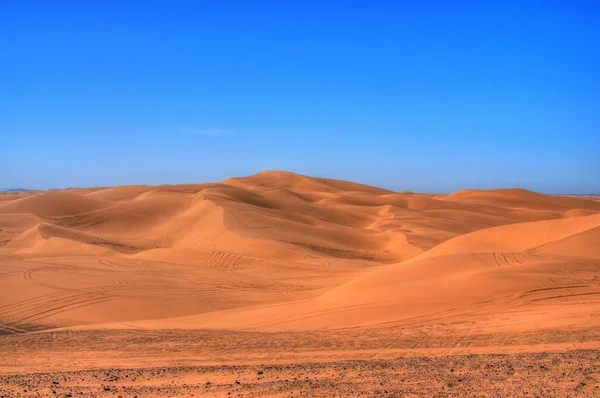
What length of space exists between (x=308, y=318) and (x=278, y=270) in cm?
1070

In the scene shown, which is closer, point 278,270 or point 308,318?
point 308,318

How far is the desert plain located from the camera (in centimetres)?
685

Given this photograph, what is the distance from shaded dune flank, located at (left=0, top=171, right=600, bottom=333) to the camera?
44.3ft

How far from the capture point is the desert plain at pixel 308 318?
6.85m

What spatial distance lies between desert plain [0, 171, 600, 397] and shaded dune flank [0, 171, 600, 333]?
8 centimetres

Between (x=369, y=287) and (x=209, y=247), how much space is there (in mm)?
17242

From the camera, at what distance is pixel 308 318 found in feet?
43.7

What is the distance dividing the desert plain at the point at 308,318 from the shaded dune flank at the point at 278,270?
3.0 inches

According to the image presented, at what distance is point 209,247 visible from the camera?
31.6 metres

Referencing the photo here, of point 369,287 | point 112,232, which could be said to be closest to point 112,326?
point 369,287

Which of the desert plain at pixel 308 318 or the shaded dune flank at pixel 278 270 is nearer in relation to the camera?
the desert plain at pixel 308 318

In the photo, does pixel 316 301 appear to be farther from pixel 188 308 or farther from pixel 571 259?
pixel 571 259

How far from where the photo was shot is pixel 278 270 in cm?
2395

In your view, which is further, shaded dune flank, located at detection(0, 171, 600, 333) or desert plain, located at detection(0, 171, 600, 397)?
shaded dune flank, located at detection(0, 171, 600, 333)
